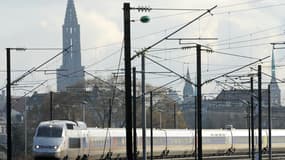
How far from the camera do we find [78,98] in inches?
4710

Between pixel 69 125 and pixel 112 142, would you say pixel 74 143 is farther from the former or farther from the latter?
pixel 112 142

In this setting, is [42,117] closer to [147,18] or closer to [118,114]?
[118,114]

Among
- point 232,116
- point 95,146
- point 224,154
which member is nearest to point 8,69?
point 95,146

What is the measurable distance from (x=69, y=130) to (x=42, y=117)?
54525 millimetres

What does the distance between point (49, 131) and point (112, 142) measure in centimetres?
1111

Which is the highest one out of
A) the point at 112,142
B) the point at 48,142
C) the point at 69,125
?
the point at 69,125

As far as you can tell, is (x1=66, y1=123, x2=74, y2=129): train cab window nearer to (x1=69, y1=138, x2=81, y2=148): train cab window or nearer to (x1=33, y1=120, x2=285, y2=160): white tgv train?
(x1=33, y1=120, x2=285, y2=160): white tgv train

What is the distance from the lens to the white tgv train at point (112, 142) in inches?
2586

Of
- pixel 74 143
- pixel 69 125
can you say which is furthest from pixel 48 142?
pixel 74 143

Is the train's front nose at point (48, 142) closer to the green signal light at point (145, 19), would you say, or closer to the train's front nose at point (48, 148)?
the train's front nose at point (48, 148)

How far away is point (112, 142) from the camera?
250 feet

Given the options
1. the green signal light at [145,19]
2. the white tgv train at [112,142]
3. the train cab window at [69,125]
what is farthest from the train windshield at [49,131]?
the green signal light at [145,19]

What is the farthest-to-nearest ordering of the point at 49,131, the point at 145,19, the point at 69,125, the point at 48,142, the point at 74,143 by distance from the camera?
the point at 74,143
the point at 69,125
the point at 49,131
the point at 48,142
the point at 145,19

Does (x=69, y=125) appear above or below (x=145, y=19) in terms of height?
below
